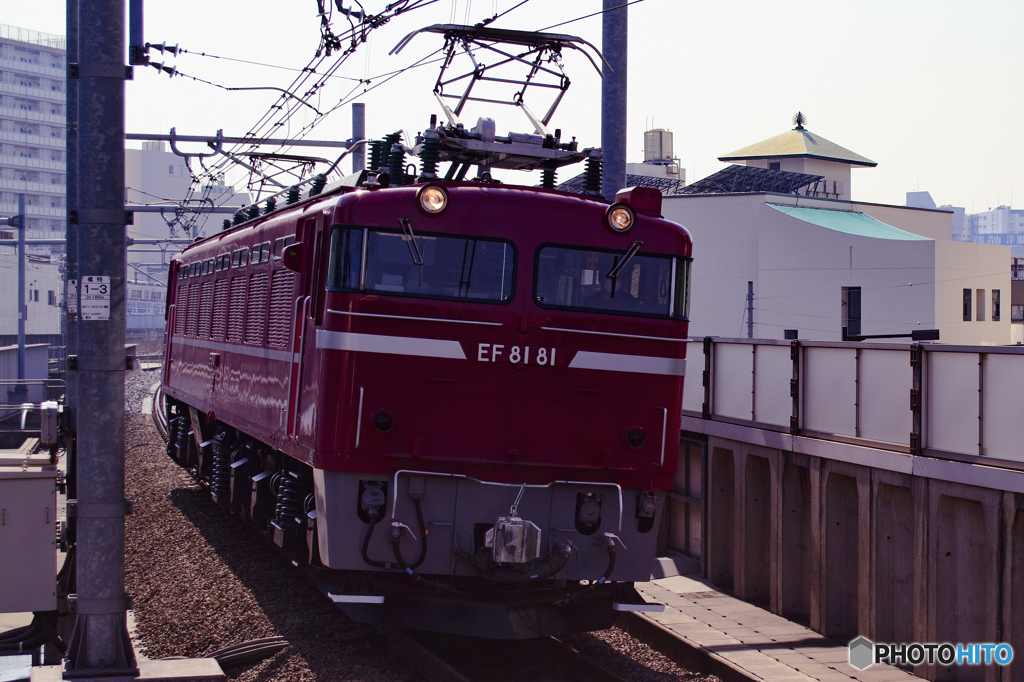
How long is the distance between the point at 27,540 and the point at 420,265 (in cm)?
377

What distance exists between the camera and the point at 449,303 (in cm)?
774

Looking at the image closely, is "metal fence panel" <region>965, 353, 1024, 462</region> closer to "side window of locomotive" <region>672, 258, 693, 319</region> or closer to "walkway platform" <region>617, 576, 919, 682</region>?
"walkway platform" <region>617, 576, 919, 682</region>

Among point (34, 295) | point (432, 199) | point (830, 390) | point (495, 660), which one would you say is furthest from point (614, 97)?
point (34, 295)

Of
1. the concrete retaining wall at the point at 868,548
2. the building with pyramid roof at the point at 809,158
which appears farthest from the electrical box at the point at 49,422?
the building with pyramid roof at the point at 809,158

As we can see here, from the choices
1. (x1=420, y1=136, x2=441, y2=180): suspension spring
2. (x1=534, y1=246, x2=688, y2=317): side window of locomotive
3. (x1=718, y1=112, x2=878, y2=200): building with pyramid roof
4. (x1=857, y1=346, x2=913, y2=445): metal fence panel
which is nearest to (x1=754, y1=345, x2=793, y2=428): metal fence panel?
(x1=857, y1=346, x2=913, y2=445): metal fence panel

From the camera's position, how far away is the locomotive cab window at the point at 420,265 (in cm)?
770

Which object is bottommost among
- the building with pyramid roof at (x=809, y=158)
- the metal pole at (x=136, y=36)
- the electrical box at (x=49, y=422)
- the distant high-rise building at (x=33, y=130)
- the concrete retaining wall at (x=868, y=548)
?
the concrete retaining wall at (x=868, y=548)

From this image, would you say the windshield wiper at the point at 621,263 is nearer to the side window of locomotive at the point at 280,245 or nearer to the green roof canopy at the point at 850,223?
the side window of locomotive at the point at 280,245

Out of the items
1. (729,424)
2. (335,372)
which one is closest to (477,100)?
(335,372)

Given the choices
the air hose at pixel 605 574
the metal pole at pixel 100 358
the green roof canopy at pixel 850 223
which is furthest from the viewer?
the green roof canopy at pixel 850 223

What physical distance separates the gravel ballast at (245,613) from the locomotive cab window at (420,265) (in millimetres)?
2949

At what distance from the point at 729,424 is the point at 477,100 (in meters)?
4.48

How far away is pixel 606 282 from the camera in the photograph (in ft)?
26.7

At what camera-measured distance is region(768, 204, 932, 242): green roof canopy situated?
39.2 meters
